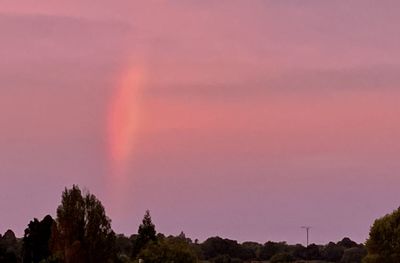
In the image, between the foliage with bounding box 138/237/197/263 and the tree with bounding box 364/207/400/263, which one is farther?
the tree with bounding box 364/207/400/263

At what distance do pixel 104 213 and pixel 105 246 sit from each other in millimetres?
3351

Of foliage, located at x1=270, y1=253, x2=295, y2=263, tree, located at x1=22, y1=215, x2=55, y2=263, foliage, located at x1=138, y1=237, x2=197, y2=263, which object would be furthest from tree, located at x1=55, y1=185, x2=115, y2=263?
foliage, located at x1=270, y1=253, x2=295, y2=263

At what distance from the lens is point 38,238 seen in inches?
4525

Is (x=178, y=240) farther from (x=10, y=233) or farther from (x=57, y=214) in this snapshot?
(x=10, y=233)

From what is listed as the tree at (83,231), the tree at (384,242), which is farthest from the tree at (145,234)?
the tree at (384,242)

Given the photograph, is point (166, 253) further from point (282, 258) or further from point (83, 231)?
point (282, 258)

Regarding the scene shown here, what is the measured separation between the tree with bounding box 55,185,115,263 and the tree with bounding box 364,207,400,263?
33.6 m

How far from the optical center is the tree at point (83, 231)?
9775 cm

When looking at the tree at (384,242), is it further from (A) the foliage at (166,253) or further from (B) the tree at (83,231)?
(B) the tree at (83,231)

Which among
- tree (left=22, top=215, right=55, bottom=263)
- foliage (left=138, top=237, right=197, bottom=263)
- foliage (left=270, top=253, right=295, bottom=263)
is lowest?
foliage (left=138, top=237, right=197, bottom=263)

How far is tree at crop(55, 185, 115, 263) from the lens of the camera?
321 feet

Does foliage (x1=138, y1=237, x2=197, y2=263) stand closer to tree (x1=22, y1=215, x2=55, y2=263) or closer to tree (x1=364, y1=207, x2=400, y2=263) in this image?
tree (x1=22, y1=215, x2=55, y2=263)

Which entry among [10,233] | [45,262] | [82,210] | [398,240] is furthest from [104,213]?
[10,233]

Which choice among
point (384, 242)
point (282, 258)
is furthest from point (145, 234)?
point (282, 258)
